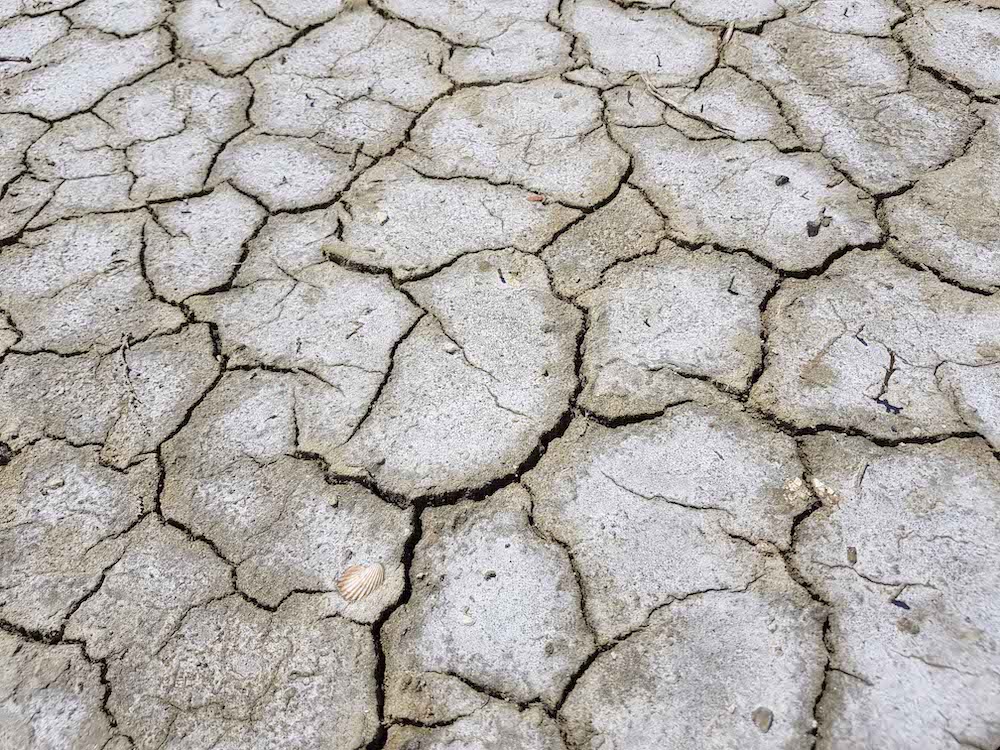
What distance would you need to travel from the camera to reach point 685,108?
261 centimetres

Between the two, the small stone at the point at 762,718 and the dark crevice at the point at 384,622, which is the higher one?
the small stone at the point at 762,718

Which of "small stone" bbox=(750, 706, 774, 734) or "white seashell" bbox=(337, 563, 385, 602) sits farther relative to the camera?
"white seashell" bbox=(337, 563, 385, 602)

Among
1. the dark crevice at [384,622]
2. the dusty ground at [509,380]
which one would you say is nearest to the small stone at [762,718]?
the dusty ground at [509,380]

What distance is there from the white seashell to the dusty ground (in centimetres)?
2

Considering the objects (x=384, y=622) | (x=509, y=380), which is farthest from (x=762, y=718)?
(x=509, y=380)

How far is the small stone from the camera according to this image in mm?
1502

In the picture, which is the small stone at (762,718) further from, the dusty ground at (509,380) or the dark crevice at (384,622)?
the dark crevice at (384,622)

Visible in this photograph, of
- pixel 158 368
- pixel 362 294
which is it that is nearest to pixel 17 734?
pixel 158 368

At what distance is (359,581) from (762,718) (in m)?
0.80

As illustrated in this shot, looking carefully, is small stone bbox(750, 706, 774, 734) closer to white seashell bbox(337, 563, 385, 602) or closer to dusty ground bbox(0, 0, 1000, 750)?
dusty ground bbox(0, 0, 1000, 750)

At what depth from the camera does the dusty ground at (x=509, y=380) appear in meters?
1.60

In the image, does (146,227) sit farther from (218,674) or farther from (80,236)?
(218,674)

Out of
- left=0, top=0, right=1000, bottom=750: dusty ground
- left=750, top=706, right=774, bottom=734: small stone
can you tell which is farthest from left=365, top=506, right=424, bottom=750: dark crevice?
left=750, top=706, right=774, bottom=734: small stone

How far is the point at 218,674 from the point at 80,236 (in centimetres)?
139
